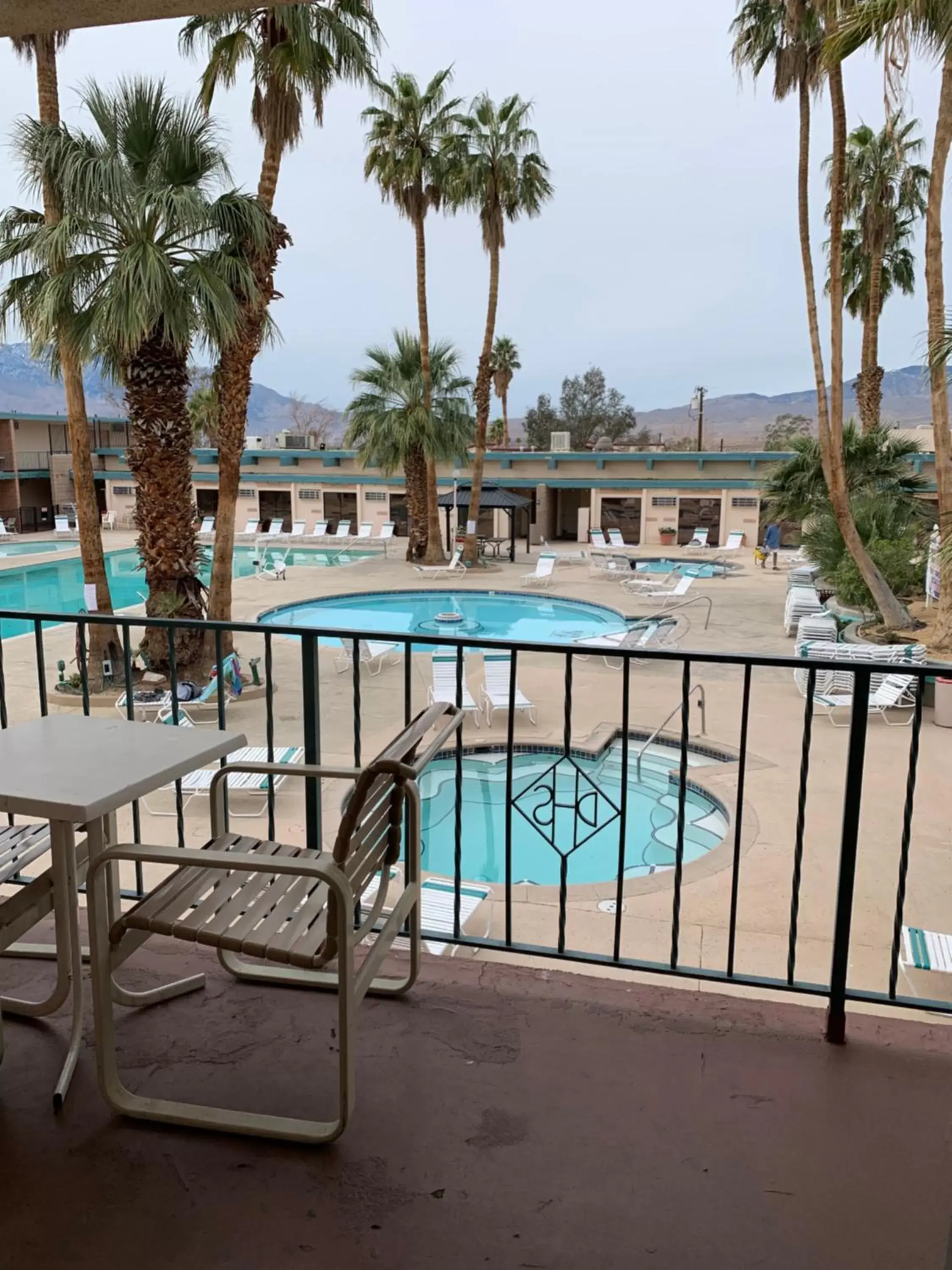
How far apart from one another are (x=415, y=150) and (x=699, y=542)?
47.7 feet

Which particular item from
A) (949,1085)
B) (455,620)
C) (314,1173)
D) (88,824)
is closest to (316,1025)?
(314,1173)

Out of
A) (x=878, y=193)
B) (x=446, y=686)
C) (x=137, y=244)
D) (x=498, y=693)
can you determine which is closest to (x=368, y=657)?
(x=446, y=686)

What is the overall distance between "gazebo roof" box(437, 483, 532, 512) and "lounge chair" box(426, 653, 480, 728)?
588 inches

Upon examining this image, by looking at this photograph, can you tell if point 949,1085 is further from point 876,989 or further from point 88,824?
point 876,989

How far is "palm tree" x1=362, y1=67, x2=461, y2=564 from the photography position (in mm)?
21438

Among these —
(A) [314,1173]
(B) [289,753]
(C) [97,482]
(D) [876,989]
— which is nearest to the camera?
(A) [314,1173]

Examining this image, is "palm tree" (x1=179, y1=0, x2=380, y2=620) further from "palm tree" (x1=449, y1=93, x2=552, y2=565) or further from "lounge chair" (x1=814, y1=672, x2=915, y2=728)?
"palm tree" (x1=449, y1=93, x2=552, y2=565)

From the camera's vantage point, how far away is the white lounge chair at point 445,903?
5293 millimetres

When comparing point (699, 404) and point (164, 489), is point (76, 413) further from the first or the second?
point (699, 404)

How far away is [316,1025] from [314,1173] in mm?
547

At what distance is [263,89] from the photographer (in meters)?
11.4

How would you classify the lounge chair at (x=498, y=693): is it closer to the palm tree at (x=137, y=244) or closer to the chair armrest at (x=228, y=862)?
the palm tree at (x=137, y=244)

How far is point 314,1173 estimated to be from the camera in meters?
1.89

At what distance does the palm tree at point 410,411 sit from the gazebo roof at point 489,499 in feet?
6.87
